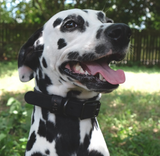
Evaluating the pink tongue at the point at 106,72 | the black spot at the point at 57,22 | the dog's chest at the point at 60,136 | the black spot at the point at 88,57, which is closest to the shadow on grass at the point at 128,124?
the dog's chest at the point at 60,136

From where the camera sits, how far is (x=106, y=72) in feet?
5.47

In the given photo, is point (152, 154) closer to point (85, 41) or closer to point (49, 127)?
point (49, 127)

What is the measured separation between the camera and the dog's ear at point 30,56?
6.22ft

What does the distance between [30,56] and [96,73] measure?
676 millimetres

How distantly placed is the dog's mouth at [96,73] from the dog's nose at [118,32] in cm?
14

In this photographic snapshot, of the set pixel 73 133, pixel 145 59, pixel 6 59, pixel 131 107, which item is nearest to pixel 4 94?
pixel 131 107

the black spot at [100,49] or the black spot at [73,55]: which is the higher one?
the black spot at [100,49]

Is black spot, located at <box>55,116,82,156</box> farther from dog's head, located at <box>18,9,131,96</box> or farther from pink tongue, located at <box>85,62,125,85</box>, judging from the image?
pink tongue, located at <box>85,62,125,85</box>

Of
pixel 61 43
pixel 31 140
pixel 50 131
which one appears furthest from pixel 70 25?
pixel 31 140

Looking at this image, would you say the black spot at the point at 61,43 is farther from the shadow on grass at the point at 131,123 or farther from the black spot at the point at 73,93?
the shadow on grass at the point at 131,123

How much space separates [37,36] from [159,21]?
15585 mm

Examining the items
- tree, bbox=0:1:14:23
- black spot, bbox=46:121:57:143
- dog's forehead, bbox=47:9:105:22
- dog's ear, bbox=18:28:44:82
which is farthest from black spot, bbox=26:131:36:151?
tree, bbox=0:1:14:23

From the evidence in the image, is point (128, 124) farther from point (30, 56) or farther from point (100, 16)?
point (30, 56)

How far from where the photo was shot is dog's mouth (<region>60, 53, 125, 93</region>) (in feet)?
5.17
